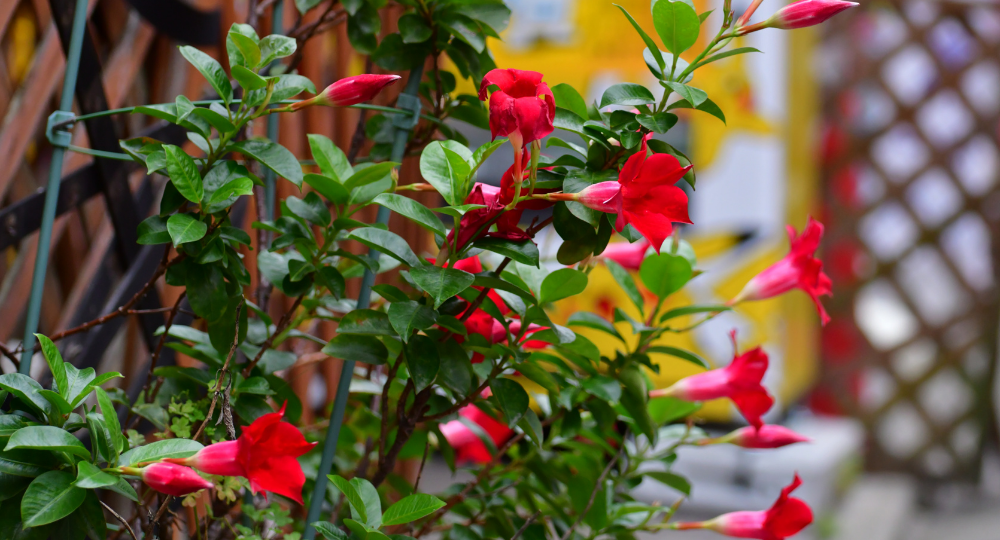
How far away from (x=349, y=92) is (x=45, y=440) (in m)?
0.21

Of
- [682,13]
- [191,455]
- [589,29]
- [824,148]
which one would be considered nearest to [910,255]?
[824,148]

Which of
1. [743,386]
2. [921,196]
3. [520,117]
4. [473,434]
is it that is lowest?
[473,434]

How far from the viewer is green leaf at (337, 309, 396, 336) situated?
0.42 m

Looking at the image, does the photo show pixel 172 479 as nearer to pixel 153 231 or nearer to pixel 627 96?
pixel 153 231

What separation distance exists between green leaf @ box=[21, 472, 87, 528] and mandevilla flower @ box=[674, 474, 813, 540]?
0.38 meters

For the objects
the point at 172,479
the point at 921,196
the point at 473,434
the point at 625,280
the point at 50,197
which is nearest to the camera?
the point at 172,479

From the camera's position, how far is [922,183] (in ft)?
8.12

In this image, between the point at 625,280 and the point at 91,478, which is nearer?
the point at 91,478

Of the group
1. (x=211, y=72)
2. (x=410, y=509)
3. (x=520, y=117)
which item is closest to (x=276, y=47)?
(x=211, y=72)

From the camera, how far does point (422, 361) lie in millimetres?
411

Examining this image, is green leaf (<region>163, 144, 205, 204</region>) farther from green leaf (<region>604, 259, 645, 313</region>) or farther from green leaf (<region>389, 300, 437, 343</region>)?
green leaf (<region>604, 259, 645, 313</region>)

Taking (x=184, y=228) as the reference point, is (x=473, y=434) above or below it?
below

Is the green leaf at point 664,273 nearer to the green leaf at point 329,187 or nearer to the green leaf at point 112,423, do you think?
the green leaf at point 329,187

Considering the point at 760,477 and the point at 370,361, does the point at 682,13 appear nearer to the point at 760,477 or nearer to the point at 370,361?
the point at 370,361
